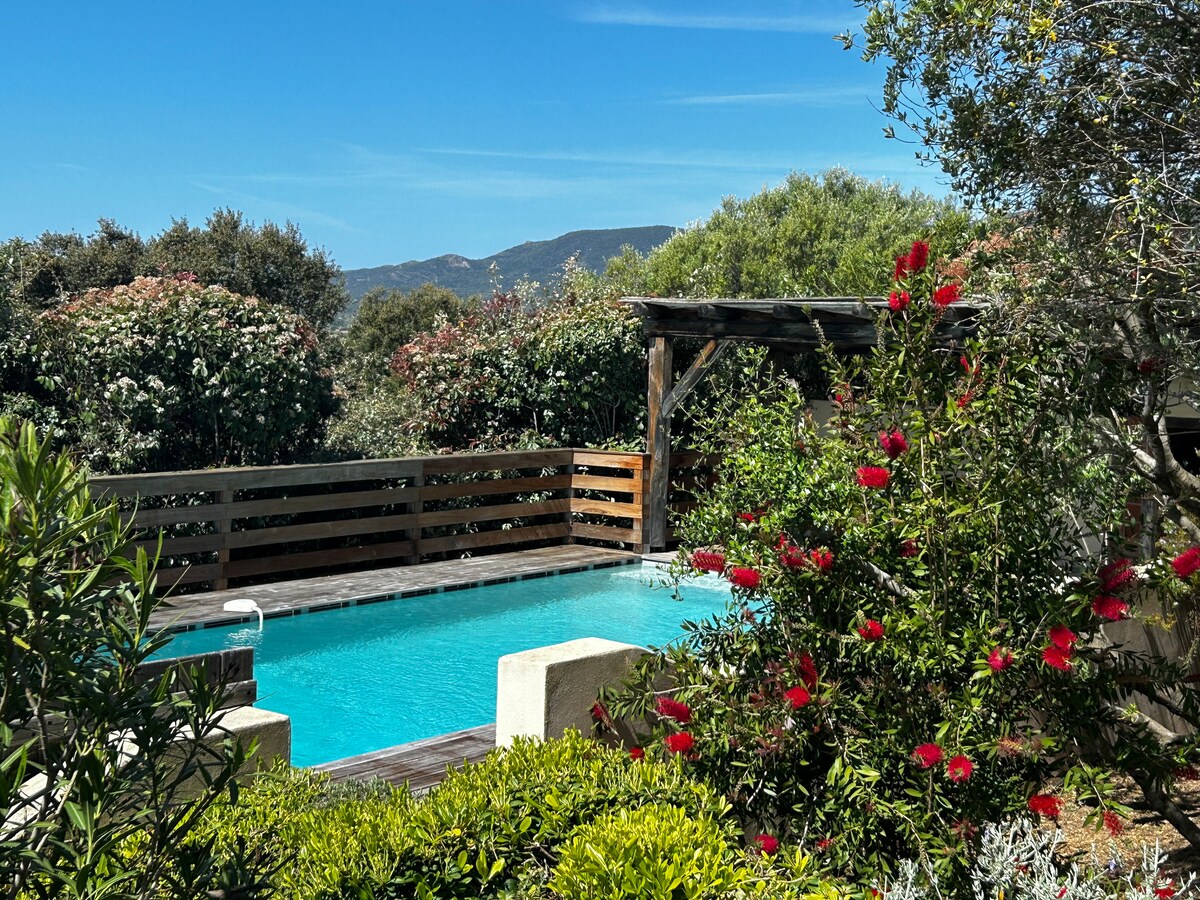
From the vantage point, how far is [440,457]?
12.3 meters

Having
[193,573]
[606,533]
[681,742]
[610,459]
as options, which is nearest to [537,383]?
[610,459]

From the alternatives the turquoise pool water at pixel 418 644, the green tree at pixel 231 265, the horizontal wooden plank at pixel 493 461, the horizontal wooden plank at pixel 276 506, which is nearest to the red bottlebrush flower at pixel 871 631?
the turquoise pool water at pixel 418 644

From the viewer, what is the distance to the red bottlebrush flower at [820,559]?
3504mm

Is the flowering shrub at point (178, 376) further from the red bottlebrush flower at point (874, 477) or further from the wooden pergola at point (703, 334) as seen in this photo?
the red bottlebrush flower at point (874, 477)

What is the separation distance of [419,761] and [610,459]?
25.7 feet

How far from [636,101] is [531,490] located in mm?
52167

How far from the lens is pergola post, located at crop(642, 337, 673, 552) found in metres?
12.9

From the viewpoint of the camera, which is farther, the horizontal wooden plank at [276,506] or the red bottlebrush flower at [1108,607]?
the horizontal wooden plank at [276,506]

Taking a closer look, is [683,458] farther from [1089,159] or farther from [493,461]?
[1089,159]

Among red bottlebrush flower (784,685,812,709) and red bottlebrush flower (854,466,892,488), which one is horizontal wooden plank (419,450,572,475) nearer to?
red bottlebrush flower (784,685,812,709)

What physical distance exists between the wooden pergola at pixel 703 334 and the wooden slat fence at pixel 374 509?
0.81 feet

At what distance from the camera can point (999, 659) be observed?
10.1 ft

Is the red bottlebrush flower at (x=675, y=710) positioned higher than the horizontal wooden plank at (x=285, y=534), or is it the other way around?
the red bottlebrush flower at (x=675, y=710)

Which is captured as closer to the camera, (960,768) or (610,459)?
(960,768)
